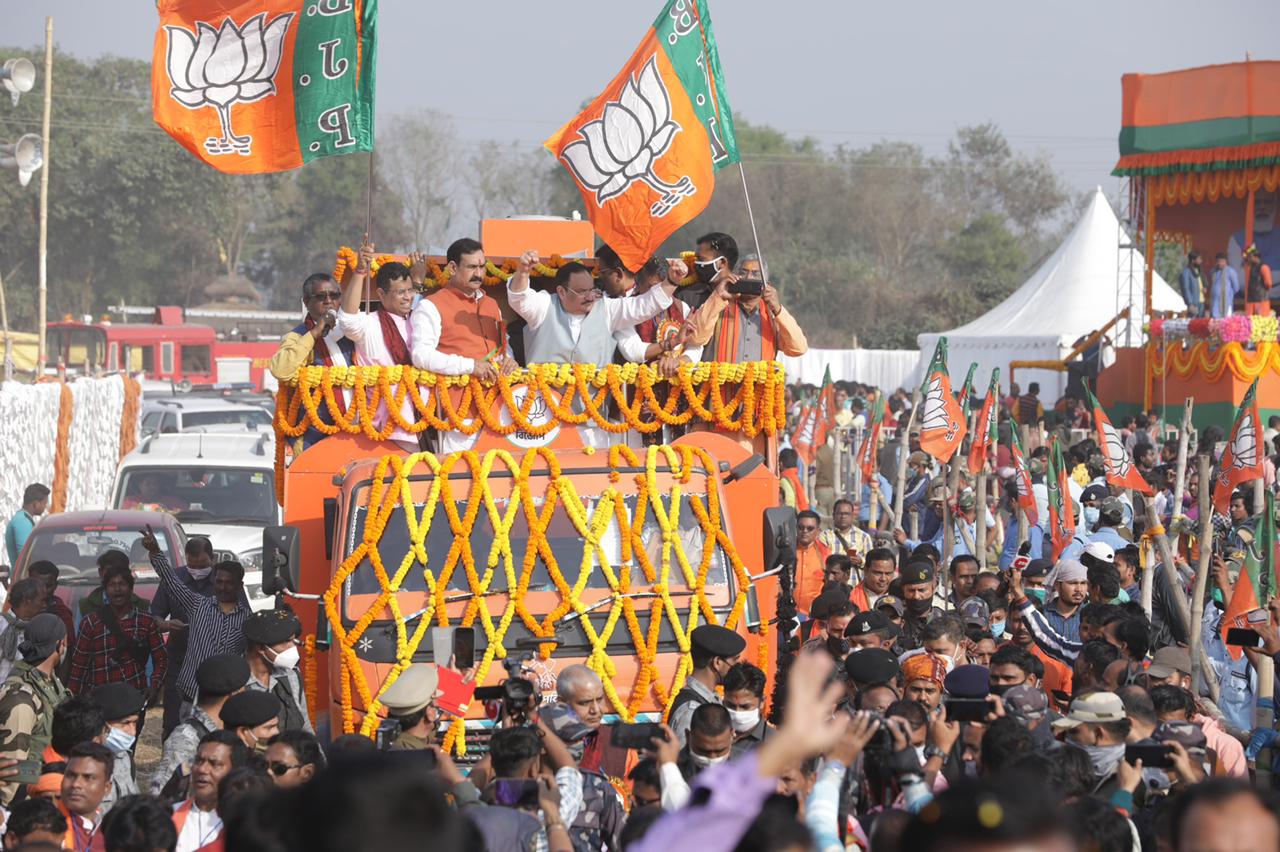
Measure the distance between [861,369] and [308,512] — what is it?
3841cm

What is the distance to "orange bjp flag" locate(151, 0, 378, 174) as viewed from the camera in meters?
10.4

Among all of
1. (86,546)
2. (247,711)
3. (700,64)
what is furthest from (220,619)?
(700,64)

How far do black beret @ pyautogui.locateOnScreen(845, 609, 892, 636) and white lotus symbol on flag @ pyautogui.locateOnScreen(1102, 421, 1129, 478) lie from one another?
491 cm

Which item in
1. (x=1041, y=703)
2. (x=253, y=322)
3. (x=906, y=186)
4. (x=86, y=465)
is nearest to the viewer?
(x=1041, y=703)

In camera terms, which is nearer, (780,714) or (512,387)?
(780,714)

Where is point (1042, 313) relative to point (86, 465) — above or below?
above

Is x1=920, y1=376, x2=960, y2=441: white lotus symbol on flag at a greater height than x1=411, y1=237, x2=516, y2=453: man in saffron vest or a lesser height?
lesser

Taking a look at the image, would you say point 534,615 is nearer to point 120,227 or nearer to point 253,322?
point 253,322

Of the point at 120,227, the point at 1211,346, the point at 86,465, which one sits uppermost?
the point at 120,227

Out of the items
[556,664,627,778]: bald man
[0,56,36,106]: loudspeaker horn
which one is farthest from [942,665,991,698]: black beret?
[0,56,36,106]: loudspeaker horn

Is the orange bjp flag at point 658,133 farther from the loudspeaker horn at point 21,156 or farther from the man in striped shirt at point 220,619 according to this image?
Result: the loudspeaker horn at point 21,156

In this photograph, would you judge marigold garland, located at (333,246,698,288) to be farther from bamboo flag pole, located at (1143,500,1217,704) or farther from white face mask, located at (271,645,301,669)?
bamboo flag pole, located at (1143,500,1217,704)

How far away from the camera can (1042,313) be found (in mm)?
39500

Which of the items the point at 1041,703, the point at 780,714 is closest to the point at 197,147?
the point at 780,714
